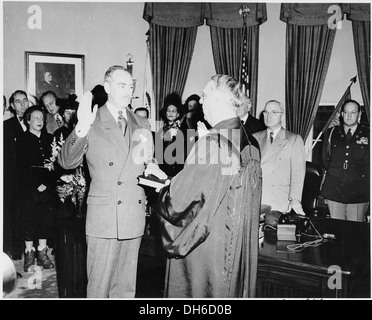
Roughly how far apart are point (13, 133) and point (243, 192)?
3190 mm

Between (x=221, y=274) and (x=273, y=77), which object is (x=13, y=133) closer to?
(x=221, y=274)

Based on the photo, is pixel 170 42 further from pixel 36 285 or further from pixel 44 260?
pixel 36 285

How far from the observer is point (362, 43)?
19.5ft

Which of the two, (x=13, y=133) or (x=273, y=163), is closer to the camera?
(x=273, y=163)

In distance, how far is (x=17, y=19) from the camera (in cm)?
592

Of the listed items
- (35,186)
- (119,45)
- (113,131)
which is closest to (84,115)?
(113,131)

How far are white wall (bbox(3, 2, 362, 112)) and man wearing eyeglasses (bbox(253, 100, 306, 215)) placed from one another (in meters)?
2.64

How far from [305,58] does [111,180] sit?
15.2 feet

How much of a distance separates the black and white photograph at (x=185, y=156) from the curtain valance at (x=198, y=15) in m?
0.02

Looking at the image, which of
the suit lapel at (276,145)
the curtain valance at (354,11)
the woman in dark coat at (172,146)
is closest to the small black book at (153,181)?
the suit lapel at (276,145)

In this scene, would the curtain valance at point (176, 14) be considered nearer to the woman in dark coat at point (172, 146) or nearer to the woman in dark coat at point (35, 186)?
the woman in dark coat at point (172, 146)

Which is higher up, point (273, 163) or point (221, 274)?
point (273, 163)

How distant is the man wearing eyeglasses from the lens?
3.92 m
